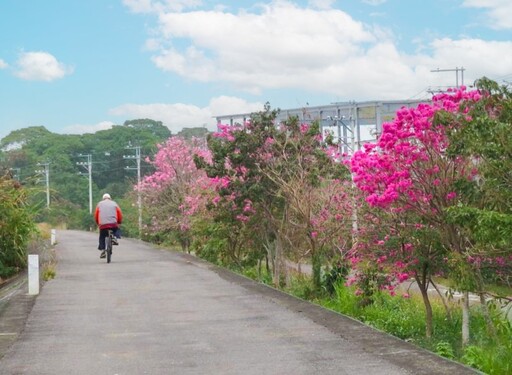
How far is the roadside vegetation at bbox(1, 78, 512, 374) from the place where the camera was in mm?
8781

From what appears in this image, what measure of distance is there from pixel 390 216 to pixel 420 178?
104 centimetres

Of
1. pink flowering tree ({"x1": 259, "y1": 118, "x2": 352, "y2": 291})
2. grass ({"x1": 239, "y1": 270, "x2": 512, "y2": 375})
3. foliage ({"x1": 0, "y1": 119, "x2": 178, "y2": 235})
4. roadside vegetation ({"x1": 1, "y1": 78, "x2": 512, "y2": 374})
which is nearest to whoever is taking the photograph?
grass ({"x1": 239, "y1": 270, "x2": 512, "y2": 375})

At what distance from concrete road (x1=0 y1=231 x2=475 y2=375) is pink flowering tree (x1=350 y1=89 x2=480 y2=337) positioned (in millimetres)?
1611

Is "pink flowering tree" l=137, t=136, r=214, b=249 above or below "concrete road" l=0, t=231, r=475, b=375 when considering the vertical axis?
above

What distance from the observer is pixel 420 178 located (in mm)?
10867

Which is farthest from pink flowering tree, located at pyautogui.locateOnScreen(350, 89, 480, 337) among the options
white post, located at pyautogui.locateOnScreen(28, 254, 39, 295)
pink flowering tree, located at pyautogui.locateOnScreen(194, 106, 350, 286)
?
white post, located at pyautogui.locateOnScreen(28, 254, 39, 295)

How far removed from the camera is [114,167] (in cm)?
9312

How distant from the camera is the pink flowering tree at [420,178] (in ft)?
35.0

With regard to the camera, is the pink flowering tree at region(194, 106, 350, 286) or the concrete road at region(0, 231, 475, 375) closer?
the concrete road at region(0, 231, 475, 375)

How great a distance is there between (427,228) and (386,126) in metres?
1.50

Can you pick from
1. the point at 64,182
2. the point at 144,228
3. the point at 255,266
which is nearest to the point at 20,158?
the point at 64,182

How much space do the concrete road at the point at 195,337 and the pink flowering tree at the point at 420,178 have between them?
161 cm

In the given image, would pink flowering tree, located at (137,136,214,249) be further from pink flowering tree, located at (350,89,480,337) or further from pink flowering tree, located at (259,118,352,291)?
pink flowering tree, located at (350,89,480,337)

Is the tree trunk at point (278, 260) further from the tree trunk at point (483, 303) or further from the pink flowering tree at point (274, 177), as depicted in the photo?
the tree trunk at point (483, 303)
